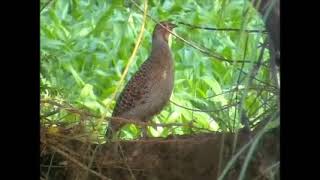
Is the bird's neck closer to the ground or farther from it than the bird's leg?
farther from it

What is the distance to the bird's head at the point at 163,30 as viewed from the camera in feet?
3.80

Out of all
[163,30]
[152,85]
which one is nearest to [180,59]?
[163,30]

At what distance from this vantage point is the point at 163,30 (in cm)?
118

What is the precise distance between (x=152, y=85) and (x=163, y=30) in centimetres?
78

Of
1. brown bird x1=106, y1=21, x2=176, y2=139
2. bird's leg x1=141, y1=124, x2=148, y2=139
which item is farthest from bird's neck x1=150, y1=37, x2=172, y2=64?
bird's leg x1=141, y1=124, x2=148, y2=139

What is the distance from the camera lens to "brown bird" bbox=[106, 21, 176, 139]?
3.91 ft

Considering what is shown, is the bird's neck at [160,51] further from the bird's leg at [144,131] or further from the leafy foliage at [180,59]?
the bird's leg at [144,131]

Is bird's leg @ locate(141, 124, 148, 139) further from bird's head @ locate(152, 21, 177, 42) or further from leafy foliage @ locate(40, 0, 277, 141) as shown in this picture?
bird's head @ locate(152, 21, 177, 42)

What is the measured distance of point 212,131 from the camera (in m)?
1.11

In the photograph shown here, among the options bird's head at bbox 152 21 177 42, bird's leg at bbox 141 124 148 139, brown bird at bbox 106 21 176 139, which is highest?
bird's head at bbox 152 21 177 42

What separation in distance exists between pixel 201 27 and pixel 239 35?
80 mm

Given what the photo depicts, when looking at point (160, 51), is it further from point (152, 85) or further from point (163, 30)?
point (152, 85)

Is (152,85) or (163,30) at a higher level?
(163,30)
